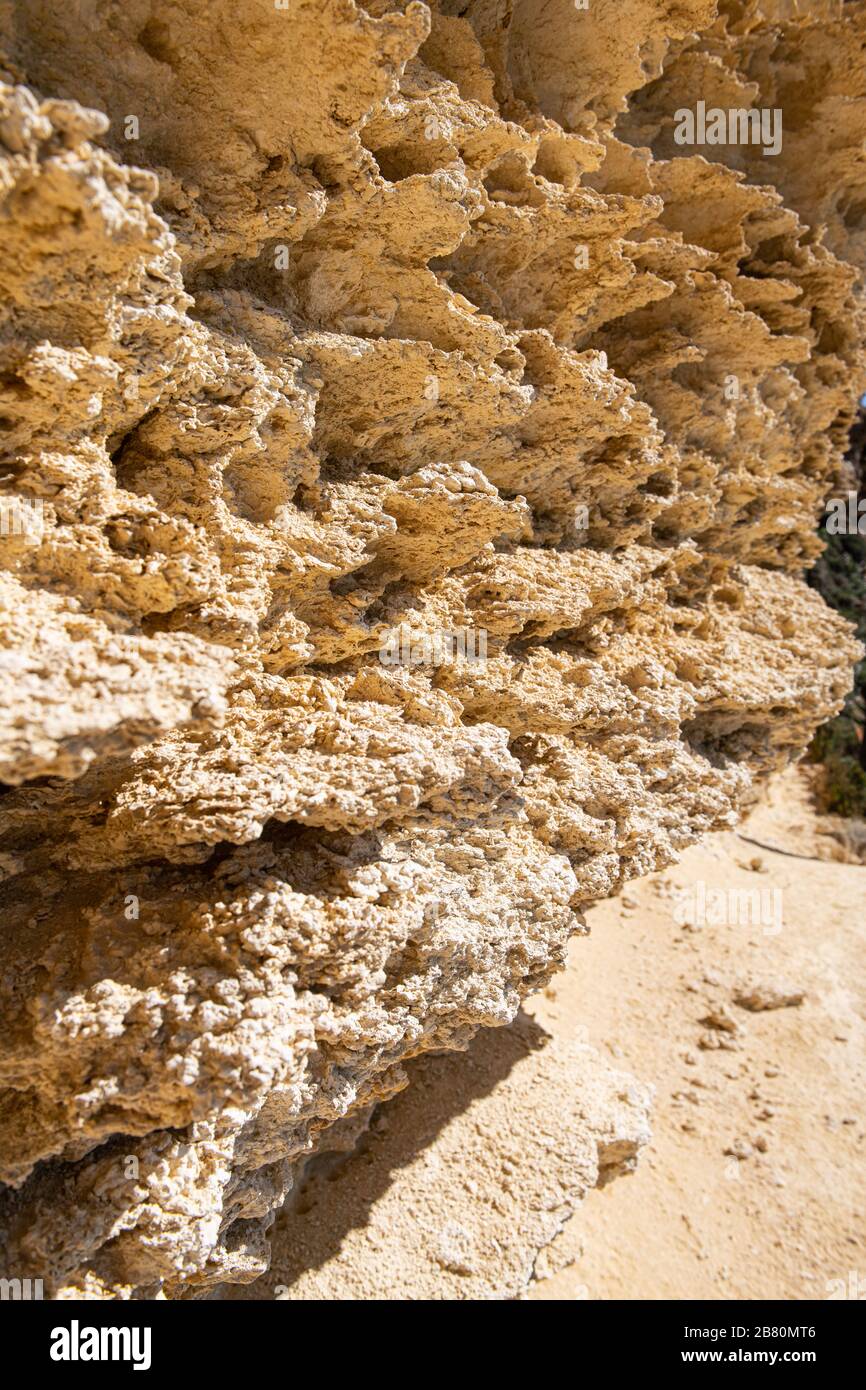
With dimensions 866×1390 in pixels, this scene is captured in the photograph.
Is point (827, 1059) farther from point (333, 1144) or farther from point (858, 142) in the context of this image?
point (858, 142)

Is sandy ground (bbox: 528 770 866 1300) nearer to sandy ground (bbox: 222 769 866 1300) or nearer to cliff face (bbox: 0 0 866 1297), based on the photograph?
sandy ground (bbox: 222 769 866 1300)

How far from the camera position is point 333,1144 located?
14.6 feet

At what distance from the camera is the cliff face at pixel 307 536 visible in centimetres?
229

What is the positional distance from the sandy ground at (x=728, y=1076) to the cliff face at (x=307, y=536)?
7.44ft

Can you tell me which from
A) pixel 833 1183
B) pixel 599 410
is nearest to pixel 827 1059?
pixel 833 1183

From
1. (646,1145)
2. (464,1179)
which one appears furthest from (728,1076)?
(464,1179)

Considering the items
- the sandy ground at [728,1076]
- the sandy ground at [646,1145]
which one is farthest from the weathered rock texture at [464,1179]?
the sandy ground at [728,1076]

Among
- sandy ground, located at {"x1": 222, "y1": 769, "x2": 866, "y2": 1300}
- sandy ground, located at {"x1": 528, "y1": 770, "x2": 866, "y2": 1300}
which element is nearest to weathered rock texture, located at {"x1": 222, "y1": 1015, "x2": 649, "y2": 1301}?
sandy ground, located at {"x1": 222, "y1": 769, "x2": 866, "y2": 1300}

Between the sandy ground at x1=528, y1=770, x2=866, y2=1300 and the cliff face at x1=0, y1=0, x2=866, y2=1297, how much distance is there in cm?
227

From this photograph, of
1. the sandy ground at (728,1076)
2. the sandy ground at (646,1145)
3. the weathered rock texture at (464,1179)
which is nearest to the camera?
the weathered rock texture at (464,1179)

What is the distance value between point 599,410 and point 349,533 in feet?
5.48

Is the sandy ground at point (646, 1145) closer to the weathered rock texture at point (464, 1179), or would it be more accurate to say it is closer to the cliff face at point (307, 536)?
the weathered rock texture at point (464, 1179)

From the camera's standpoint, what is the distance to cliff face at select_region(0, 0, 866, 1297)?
2291mm

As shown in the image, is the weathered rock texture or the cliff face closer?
the cliff face
